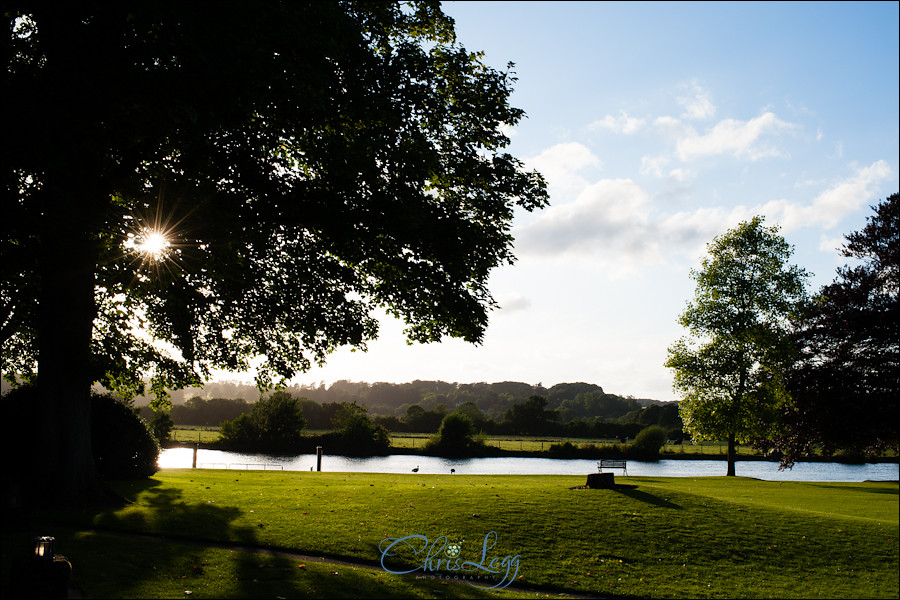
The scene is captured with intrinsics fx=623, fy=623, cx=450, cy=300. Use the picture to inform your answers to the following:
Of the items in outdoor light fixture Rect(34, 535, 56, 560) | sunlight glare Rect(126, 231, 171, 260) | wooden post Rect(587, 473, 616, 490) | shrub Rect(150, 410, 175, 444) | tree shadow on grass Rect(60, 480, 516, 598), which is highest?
sunlight glare Rect(126, 231, 171, 260)

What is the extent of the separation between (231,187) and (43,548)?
34.0 ft

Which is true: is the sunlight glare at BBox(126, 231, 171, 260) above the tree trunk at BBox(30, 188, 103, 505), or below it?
above

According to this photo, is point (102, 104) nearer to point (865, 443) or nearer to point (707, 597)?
point (707, 597)

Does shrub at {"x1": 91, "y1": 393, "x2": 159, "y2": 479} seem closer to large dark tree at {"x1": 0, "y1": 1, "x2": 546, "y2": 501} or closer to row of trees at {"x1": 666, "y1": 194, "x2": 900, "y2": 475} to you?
large dark tree at {"x1": 0, "y1": 1, "x2": 546, "y2": 501}

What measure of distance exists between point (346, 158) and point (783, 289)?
120ft

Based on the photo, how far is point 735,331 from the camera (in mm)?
42094

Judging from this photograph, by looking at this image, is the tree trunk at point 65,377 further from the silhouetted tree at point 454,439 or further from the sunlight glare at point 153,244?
the silhouetted tree at point 454,439

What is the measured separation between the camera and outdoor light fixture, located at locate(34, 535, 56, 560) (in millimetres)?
8500

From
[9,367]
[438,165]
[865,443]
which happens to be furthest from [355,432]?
[438,165]

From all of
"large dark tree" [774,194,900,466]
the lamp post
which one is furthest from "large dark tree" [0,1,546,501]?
"large dark tree" [774,194,900,466]

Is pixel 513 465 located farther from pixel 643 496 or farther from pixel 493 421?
pixel 493 421

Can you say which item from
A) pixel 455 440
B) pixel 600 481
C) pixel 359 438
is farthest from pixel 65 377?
pixel 455 440

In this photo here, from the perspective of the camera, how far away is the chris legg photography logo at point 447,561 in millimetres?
13117

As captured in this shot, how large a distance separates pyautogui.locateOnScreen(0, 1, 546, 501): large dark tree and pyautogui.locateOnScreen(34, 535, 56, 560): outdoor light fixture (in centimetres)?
738
